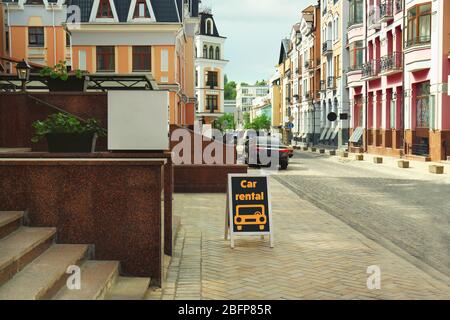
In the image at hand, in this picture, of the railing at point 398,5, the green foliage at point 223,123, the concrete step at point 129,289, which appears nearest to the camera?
the concrete step at point 129,289

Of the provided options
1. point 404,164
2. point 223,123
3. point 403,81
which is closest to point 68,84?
point 404,164

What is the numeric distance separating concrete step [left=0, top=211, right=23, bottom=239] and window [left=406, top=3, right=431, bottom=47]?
2620cm

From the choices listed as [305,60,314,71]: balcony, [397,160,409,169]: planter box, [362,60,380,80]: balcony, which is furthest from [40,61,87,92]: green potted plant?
[305,60,314,71]: balcony

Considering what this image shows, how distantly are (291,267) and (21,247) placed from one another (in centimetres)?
321

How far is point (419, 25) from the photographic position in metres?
29.3

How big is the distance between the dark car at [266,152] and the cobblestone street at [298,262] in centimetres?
1300

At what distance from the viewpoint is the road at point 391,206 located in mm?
8812

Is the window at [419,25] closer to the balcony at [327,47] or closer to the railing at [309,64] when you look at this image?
the balcony at [327,47]

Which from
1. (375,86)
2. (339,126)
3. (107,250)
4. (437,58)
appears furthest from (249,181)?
(339,126)

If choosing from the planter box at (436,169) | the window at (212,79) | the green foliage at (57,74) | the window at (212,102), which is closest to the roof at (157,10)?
the planter box at (436,169)

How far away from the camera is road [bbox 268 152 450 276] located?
8.81 metres

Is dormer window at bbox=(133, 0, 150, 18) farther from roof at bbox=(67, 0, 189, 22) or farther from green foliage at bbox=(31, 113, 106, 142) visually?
green foliage at bbox=(31, 113, 106, 142)

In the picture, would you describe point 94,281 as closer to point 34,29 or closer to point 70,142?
point 70,142

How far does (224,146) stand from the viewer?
16.4 m
